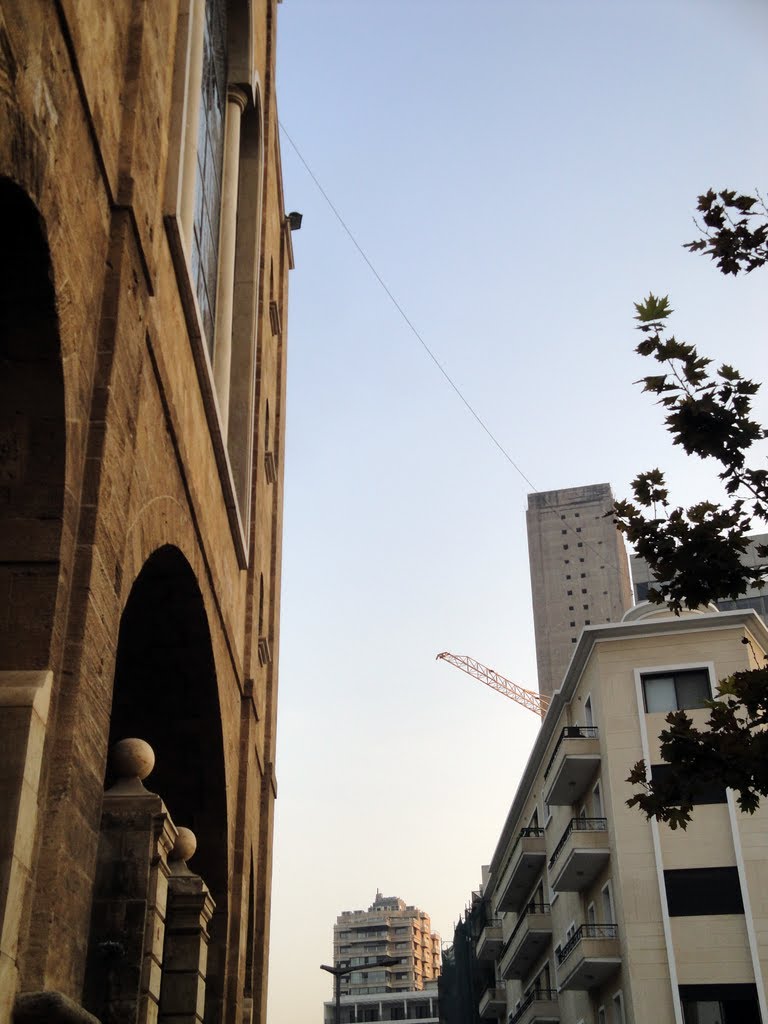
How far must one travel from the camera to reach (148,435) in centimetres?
872

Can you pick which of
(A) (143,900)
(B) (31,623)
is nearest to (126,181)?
(B) (31,623)

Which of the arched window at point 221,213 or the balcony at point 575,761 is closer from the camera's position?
the arched window at point 221,213

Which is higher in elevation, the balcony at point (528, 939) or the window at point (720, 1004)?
the balcony at point (528, 939)

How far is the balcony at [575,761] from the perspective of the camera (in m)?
31.7

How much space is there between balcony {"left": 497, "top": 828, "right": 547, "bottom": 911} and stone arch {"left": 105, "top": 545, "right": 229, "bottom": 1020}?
26.1m

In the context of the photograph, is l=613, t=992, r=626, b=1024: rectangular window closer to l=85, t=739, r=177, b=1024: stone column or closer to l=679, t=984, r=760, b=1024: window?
l=679, t=984, r=760, b=1024: window

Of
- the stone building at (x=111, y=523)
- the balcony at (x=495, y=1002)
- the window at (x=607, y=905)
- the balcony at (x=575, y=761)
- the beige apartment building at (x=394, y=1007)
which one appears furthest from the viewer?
the beige apartment building at (x=394, y=1007)

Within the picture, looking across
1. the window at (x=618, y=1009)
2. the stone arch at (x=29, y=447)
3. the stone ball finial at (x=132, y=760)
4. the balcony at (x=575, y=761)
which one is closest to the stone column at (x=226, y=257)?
the stone ball finial at (x=132, y=760)

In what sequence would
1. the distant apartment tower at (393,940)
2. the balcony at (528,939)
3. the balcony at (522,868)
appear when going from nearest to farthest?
the balcony at (528,939) < the balcony at (522,868) < the distant apartment tower at (393,940)

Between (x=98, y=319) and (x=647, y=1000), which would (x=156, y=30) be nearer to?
(x=98, y=319)

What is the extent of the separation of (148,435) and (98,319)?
4.32ft

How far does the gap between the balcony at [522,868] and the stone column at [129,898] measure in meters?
31.6

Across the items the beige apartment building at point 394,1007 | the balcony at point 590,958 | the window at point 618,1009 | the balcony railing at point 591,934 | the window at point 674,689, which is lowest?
the window at point 618,1009

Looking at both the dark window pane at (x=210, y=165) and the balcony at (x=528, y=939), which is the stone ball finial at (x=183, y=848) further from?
the balcony at (x=528, y=939)
